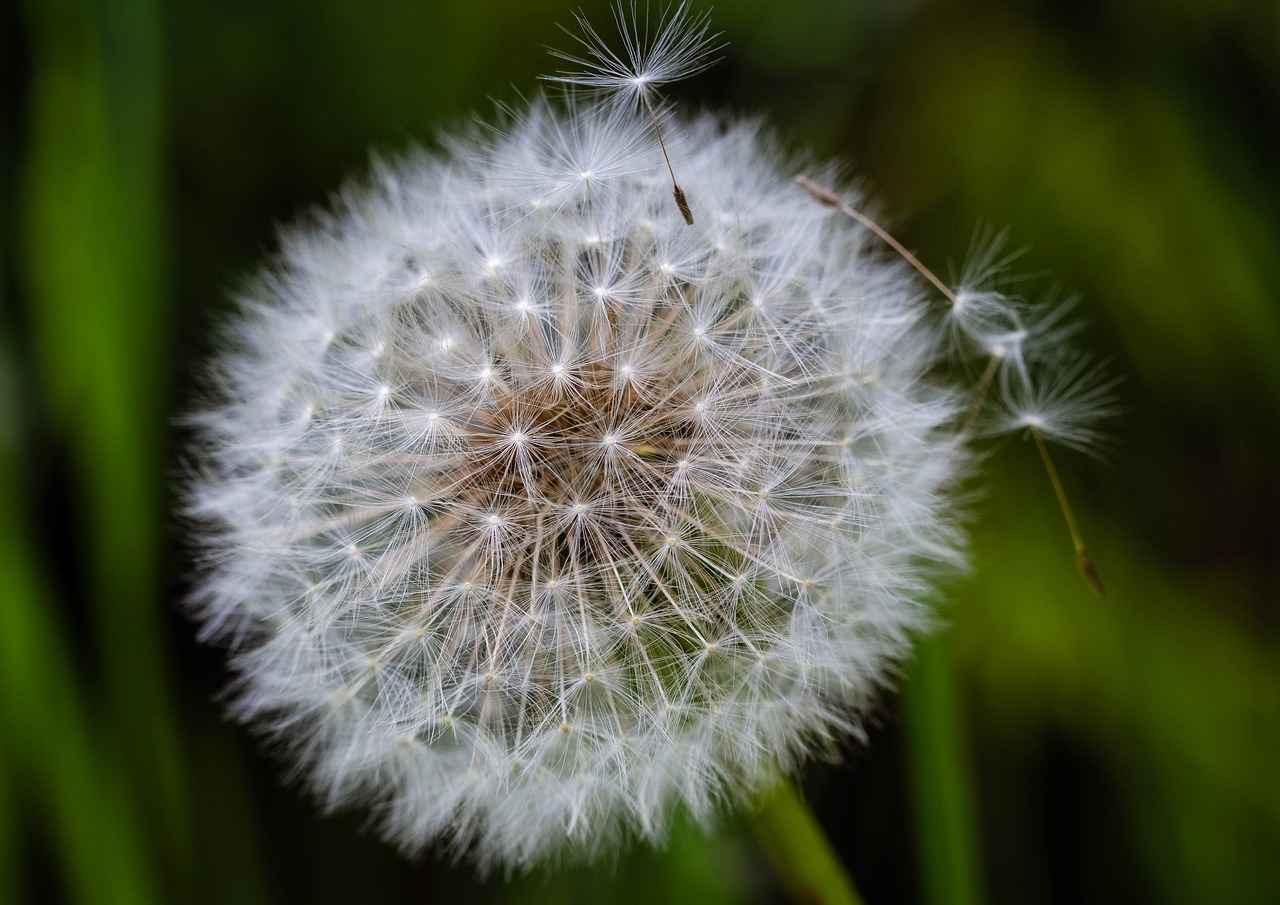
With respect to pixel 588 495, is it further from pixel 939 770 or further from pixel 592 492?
pixel 939 770

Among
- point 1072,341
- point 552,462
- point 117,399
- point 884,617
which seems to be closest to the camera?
point 552,462

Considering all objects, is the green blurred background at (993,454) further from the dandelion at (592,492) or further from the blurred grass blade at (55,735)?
the dandelion at (592,492)

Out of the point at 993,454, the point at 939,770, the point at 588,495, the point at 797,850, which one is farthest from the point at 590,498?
the point at 993,454

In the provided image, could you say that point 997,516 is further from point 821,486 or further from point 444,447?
point 444,447

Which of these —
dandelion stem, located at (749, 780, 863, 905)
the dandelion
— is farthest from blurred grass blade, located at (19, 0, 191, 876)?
dandelion stem, located at (749, 780, 863, 905)

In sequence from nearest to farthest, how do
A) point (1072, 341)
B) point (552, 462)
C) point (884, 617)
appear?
point (552, 462) < point (884, 617) < point (1072, 341)

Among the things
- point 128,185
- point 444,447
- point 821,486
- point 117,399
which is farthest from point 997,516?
point 128,185

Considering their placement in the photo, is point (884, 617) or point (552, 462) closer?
point (552, 462)
